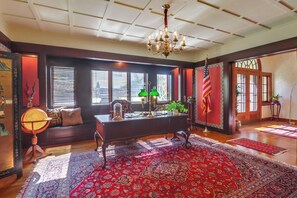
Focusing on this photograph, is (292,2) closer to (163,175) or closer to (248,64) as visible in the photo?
(163,175)

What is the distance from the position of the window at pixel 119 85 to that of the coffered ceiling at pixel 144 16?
1.75 meters

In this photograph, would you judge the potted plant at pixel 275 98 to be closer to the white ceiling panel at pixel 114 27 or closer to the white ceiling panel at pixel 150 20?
the white ceiling panel at pixel 150 20

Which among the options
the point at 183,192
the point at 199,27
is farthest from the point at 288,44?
the point at 183,192

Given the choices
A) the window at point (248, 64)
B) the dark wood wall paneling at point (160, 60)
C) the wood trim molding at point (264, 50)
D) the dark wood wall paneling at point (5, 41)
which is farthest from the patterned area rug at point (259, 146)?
the dark wood wall paneling at point (5, 41)

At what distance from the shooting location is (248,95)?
6.78 m

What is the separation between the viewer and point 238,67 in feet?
21.0

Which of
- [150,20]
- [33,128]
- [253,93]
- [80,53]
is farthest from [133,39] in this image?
[253,93]

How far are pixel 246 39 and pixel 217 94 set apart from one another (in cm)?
181

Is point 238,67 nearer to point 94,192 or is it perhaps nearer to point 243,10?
point 243,10

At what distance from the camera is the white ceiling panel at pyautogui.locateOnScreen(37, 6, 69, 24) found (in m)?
2.92

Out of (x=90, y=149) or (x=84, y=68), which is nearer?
(x=90, y=149)

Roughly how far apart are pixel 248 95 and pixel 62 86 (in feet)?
23.9

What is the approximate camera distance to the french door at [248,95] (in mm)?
6550

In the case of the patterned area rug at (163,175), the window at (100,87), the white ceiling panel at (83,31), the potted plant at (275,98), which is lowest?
the patterned area rug at (163,175)
